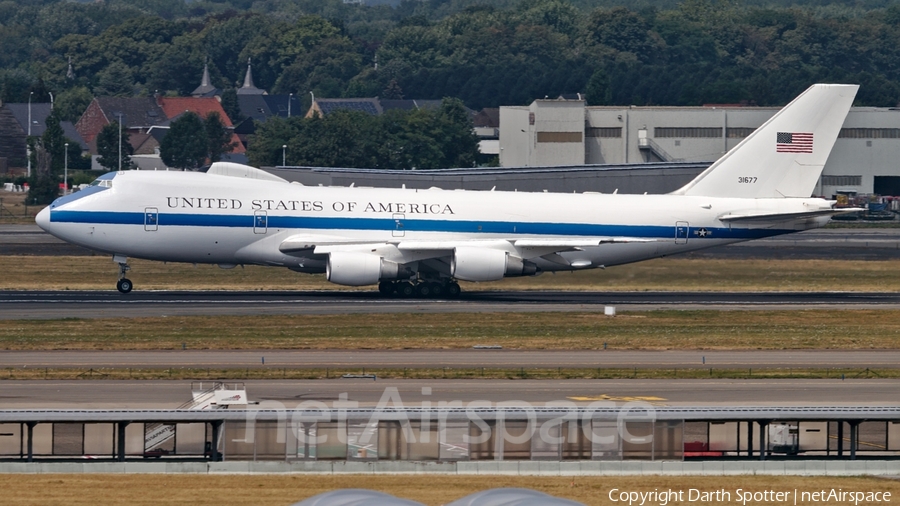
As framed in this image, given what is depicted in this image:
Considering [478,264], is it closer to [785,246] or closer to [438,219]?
[438,219]

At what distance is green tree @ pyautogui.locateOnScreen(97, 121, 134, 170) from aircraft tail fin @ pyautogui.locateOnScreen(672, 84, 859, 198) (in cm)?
10246

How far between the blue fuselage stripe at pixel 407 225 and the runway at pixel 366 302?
2.93m

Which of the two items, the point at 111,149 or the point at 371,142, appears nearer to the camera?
the point at 371,142

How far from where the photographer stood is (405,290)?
2317 inches

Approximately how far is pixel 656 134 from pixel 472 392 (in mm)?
80997

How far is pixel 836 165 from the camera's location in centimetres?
11462

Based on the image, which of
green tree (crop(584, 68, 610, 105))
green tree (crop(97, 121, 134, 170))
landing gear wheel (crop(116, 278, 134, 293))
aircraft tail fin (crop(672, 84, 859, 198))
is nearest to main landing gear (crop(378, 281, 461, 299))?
landing gear wheel (crop(116, 278, 134, 293))

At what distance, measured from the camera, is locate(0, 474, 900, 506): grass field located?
23.5 meters

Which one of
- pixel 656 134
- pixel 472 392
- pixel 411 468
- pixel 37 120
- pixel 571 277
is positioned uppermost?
pixel 37 120

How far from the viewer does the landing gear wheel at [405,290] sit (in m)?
58.8

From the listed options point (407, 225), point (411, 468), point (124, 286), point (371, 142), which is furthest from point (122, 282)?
point (371, 142)

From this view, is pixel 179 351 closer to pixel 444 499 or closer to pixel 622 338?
pixel 622 338

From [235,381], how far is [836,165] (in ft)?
291

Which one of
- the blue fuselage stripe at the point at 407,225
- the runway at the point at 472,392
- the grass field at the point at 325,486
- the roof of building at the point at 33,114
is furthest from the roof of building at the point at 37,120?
the grass field at the point at 325,486
